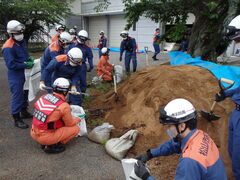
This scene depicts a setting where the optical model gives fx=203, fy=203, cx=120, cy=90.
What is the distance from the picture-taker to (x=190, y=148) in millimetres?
1620

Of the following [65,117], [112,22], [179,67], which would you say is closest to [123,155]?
[65,117]

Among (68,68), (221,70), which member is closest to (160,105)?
(221,70)

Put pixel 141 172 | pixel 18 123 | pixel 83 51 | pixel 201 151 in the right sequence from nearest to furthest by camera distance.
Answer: pixel 201 151, pixel 141 172, pixel 18 123, pixel 83 51

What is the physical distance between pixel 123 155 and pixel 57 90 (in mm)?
1527

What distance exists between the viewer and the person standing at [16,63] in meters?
4.09

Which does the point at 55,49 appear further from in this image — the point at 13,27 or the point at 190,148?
the point at 190,148

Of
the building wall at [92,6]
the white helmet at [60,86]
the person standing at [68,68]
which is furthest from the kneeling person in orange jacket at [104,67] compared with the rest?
the building wall at [92,6]

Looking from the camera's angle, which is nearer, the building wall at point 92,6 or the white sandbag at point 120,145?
the white sandbag at point 120,145

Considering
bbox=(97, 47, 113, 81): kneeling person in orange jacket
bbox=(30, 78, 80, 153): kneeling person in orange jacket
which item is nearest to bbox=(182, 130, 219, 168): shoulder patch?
bbox=(30, 78, 80, 153): kneeling person in orange jacket

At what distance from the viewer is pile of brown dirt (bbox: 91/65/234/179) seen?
3368 mm

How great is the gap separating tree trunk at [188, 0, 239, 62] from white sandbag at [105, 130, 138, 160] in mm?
4739

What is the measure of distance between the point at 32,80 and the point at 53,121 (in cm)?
204

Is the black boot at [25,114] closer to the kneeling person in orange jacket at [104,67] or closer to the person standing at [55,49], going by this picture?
the person standing at [55,49]

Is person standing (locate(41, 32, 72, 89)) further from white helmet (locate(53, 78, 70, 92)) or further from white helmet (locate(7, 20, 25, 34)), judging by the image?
white helmet (locate(53, 78, 70, 92))
